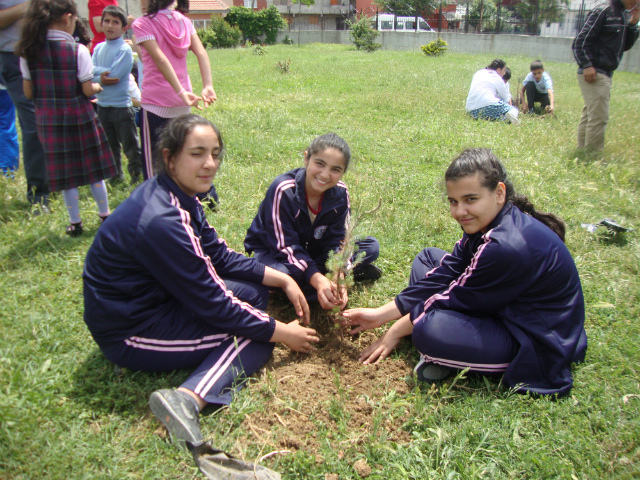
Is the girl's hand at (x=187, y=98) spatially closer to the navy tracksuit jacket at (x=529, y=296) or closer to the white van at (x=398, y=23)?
the navy tracksuit jacket at (x=529, y=296)

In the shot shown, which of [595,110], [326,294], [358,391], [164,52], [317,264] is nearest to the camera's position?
[358,391]

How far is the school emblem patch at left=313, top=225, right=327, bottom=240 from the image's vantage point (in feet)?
9.85

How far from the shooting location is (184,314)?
2.21 m

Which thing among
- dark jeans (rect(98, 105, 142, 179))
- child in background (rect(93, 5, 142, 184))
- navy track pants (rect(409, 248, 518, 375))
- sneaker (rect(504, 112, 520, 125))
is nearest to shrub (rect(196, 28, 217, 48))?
sneaker (rect(504, 112, 520, 125))

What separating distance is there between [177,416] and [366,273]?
1766 mm

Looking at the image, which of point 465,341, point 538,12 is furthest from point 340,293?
point 538,12

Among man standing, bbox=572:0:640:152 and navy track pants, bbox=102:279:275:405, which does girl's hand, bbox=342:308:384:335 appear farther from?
man standing, bbox=572:0:640:152

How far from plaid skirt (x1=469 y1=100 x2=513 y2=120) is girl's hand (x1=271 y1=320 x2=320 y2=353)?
265 inches

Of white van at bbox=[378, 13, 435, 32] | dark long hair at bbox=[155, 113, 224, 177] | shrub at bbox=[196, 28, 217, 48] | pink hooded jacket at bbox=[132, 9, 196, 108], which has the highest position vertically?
white van at bbox=[378, 13, 435, 32]

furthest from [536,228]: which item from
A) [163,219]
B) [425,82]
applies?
[425,82]

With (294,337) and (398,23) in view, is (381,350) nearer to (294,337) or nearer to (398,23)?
(294,337)

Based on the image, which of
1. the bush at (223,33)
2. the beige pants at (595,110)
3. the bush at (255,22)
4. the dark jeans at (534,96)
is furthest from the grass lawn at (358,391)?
the bush at (255,22)

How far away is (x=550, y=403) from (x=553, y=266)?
0.65 m

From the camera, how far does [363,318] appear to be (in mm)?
2559
